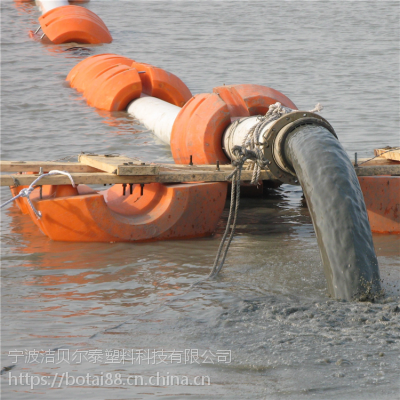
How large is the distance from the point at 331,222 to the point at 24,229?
10.8ft

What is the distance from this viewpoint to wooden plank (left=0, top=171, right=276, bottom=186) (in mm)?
5577

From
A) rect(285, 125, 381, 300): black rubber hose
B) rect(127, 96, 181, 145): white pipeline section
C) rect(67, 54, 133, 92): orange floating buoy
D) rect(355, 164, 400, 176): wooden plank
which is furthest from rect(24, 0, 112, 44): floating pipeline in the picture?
rect(285, 125, 381, 300): black rubber hose

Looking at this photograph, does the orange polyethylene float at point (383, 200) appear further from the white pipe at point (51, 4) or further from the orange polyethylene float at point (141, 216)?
the white pipe at point (51, 4)

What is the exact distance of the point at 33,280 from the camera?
4.90 meters

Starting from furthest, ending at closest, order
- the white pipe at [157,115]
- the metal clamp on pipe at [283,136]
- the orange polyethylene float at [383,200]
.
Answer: the white pipe at [157,115] → the orange polyethylene float at [383,200] → the metal clamp on pipe at [283,136]

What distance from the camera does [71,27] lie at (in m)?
16.4

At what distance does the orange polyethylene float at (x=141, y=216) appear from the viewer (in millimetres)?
5668

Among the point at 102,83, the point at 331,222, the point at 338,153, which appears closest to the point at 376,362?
the point at 331,222

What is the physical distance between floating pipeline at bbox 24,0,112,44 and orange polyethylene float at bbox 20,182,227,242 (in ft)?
36.9

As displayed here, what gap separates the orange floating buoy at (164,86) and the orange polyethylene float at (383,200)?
568cm

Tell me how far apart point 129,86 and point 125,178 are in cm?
564

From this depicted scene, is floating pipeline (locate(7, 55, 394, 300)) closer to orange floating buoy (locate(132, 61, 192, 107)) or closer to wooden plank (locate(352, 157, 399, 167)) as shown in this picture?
wooden plank (locate(352, 157, 399, 167))

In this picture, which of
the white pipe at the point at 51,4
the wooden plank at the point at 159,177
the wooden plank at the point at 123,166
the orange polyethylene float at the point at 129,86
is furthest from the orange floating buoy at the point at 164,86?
the white pipe at the point at 51,4

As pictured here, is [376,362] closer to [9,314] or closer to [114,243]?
[9,314]
